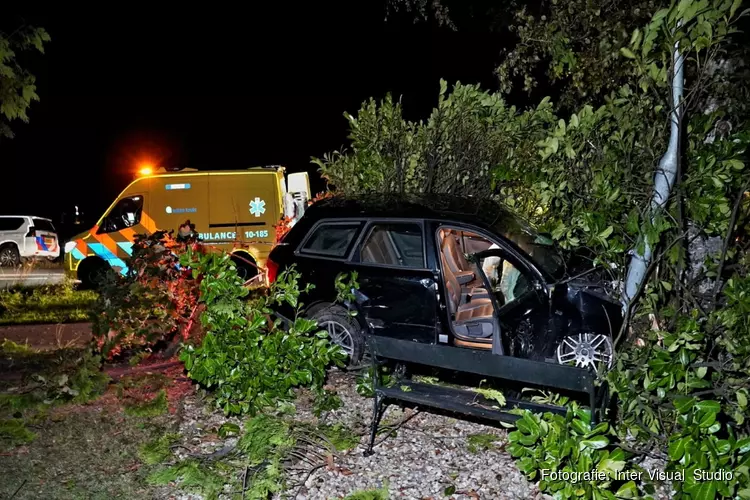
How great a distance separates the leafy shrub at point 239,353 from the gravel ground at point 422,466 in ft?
1.29

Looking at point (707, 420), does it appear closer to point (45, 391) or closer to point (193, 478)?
point (193, 478)

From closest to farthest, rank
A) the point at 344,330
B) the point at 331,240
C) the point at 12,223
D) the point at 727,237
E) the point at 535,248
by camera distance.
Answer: the point at 727,237 → the point at 535,248 → the point at 344,330 → the point at 331,240 → the point at 12,223

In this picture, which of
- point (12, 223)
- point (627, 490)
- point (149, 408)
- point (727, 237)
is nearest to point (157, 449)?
point (149, 408)

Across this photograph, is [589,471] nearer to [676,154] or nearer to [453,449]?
[453,449]

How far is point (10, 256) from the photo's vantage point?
19094mm

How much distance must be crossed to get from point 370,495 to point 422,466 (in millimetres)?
518

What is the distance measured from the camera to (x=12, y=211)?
29984mm

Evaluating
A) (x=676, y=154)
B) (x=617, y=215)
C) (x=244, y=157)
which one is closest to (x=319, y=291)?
(x=617, y=215)

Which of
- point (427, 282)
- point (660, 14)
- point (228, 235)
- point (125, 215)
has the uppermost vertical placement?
point (660, 14)

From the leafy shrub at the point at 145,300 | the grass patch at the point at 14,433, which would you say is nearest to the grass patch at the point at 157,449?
the grass patch at the point at 14,433

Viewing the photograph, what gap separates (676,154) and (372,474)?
2953 millimetres

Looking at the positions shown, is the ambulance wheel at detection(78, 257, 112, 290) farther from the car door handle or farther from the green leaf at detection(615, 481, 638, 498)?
the green leaf at detection(615, 481, 638, 498)

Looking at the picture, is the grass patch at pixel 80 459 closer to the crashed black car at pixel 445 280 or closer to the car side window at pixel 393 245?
the crashed black car at pixel 445 280

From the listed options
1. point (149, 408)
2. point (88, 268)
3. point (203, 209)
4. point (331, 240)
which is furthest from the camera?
point (88, 268)
